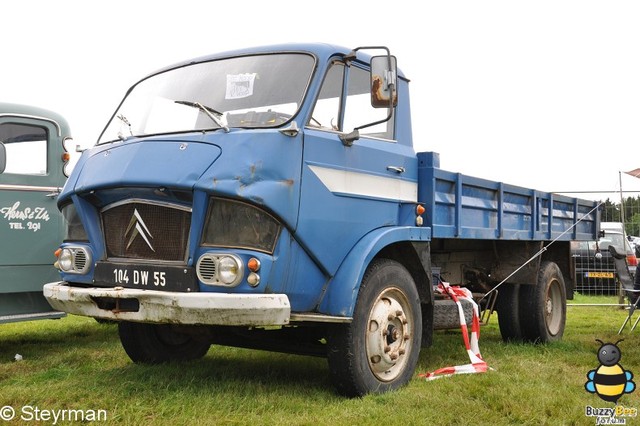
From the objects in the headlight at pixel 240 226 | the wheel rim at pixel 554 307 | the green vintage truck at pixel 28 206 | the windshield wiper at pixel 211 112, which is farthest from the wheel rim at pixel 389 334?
the green vintage truck at pixel 28 206

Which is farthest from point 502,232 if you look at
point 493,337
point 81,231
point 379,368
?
point 81,231

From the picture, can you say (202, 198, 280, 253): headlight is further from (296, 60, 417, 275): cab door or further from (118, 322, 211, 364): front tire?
(118, 322, 211, 364): front tire

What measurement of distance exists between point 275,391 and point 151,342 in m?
1.56

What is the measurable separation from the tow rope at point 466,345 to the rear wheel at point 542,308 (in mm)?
1723

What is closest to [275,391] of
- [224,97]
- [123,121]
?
[224,97]

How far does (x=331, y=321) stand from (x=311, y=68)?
1840 mm

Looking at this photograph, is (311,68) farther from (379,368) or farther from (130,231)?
(379,368)

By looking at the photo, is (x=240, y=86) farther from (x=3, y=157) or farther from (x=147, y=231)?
(x=3, y=157)

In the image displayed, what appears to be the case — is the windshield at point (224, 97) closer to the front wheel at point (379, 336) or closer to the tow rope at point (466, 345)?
the front wheel at point (379, 336)

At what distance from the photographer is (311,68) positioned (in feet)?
17.1

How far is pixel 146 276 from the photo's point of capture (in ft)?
15.5

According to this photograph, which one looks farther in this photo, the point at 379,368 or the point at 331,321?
the point at 379,368

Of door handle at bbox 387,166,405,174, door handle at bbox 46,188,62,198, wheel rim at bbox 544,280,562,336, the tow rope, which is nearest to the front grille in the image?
door handle at bbox 387,166,405,174

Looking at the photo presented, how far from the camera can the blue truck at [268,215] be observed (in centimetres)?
457
